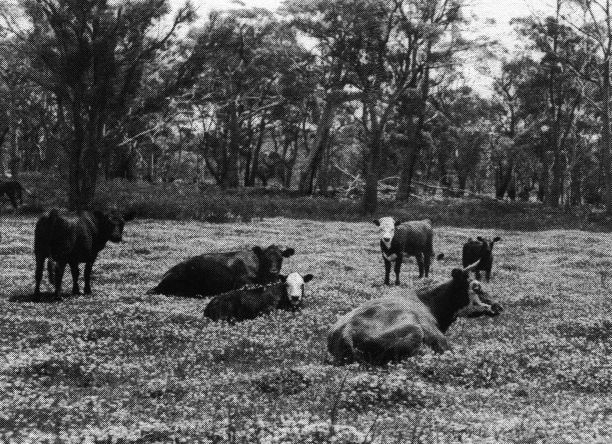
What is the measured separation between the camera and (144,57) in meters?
44.2

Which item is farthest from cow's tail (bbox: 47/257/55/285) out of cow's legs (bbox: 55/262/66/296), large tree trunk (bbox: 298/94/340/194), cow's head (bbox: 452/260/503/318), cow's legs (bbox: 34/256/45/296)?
large tree trunk (bbox: 298/94/340/194)

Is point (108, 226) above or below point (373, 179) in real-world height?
below

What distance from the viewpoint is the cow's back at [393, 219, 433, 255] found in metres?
23.9

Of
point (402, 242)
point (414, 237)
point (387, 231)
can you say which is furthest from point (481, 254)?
point (387, 231)

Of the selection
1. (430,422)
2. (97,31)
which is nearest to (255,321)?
(430,422)

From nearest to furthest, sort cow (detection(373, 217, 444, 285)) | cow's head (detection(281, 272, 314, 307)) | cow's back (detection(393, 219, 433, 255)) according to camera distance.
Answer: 1. cow's head (detection(281, 272, 314, 307))
2. cow (detection(373, 217, 444, 285))
3. cow's back (detection(393, 219, 433, 255))

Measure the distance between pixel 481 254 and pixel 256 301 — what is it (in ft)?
35.1

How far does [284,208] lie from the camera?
175ft

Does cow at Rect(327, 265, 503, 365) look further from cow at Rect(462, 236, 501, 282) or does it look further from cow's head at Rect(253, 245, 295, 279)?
cow at Rect(462, 236, 501, 282)

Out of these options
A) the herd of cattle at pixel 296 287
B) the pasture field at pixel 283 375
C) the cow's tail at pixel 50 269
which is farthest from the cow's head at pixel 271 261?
the cow's tail at pixel 50 269

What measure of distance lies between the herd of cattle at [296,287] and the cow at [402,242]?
0.03 meters

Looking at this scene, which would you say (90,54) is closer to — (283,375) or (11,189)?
(11,189)

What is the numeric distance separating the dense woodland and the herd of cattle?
79.0 feet

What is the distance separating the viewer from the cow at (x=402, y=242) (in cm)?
2289
